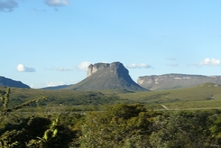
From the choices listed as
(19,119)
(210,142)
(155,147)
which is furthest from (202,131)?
(19,119)

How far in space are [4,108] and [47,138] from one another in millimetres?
1175

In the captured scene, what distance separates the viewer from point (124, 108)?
2140 inches

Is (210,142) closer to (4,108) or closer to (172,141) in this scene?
(172,141)

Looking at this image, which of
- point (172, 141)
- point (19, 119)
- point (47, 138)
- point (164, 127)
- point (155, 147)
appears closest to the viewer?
point (47, 138)

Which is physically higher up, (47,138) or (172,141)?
(47,138)

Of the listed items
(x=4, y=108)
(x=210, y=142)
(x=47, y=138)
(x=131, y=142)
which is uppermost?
(x=4, y=108)

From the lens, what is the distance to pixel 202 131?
4659cm

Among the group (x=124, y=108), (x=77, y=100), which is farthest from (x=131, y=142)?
(x=77, y=100)

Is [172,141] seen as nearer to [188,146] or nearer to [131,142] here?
[188,146]

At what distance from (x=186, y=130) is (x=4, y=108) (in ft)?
117

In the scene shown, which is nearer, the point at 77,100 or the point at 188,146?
the point at 188,146

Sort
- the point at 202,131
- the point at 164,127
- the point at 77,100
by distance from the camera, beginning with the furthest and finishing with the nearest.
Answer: the point at 77,100, the point at 202,131, the point at 164,127

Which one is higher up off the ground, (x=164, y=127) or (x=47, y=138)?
(x=47, y=138)

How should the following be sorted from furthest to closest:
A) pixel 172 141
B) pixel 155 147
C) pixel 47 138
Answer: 1. pixel 172 141
2. pixel 155 147
3. pixel 47 138
